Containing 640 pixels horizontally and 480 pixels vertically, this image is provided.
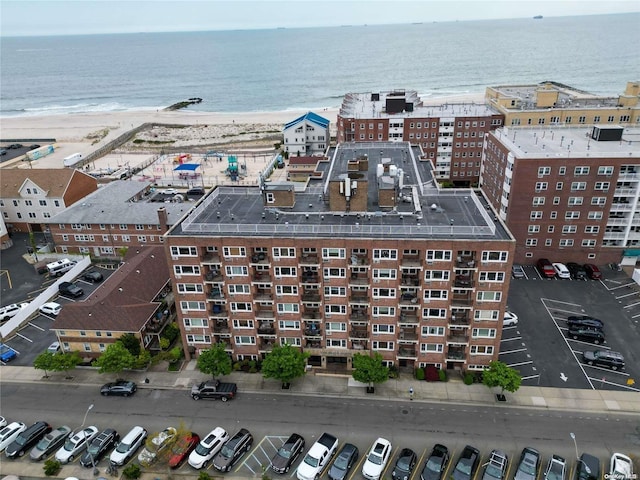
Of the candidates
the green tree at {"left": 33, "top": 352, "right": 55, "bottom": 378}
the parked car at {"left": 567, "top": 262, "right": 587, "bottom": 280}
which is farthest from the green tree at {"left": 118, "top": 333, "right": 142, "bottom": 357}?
the parked car at {"left": 567, "top": 262, "right": 587, "bottom": 280}

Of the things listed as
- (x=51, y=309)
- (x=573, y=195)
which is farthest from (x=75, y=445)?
(x=573, y=195)

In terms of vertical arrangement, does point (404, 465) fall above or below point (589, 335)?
below

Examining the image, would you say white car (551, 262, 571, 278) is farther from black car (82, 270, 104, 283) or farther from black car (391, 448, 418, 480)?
black car (82, 270, 104, 283)

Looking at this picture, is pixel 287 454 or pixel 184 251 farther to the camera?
pixel 184 251

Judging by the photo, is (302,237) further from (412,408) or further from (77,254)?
(77,254)

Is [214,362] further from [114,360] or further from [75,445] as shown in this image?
[75,445]

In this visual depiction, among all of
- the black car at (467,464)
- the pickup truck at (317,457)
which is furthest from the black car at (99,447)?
the black car at (467,464)

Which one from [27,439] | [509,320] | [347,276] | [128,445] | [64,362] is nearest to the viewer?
[128,445]
